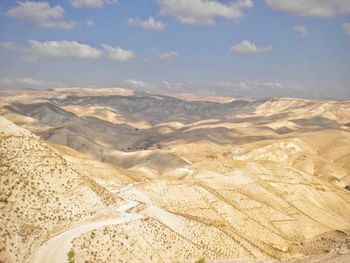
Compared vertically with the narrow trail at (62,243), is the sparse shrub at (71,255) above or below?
below

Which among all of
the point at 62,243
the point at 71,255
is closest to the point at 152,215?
the point at 62,243

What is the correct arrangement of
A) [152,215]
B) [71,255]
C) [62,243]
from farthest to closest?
[152,215]
[62,243]
[71,255]

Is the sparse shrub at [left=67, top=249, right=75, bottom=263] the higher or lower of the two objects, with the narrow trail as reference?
lower

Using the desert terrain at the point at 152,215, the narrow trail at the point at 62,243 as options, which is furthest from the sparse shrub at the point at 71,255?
the narrow trail at the point at 62,243

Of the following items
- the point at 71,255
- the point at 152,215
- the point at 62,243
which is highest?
the point at 62,243

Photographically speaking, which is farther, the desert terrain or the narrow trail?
the desert terrain

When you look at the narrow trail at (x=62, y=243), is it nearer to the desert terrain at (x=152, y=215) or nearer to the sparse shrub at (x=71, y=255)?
the desert terrain at (x=152, y=215)

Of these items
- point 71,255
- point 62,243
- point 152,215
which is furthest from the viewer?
point 152,215

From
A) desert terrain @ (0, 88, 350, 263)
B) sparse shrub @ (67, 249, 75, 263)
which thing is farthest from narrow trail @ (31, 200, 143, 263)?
sparse shrub @ (67, 249, 75, 263)

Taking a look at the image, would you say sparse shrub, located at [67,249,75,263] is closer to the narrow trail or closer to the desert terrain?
the desert terrain

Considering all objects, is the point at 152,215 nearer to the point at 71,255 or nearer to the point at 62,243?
the point at 62,243

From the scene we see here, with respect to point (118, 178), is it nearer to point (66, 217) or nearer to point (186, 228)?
point (186, 228)

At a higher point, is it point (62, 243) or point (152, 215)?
point (62, 243)
